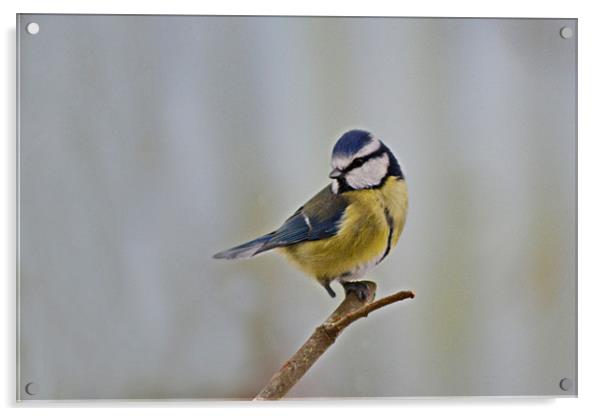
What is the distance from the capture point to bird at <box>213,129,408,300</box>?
3.61 ft

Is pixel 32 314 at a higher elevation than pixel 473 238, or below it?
below

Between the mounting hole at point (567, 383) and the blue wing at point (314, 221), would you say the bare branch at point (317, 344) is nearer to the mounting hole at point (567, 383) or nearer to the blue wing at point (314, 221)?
the blue wing at point (314, 221)

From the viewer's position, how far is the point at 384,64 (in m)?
1.11

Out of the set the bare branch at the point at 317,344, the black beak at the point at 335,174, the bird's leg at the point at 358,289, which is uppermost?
the black beak at the point at 335,174

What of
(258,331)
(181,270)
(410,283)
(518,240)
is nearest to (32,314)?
(181,270)

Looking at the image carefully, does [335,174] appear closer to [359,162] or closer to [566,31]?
[359,162]

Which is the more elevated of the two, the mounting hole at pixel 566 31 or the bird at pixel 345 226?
the mounting hole at pixel 566 31

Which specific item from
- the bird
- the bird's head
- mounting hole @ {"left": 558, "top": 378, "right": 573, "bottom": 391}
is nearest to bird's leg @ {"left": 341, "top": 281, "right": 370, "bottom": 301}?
the bird

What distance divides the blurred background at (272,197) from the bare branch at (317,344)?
0.01 meters

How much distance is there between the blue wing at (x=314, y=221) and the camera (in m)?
1.10

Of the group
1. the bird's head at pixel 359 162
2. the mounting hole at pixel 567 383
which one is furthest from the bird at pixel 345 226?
the mounting hole at pixel 567 383

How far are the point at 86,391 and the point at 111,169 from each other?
313mm
